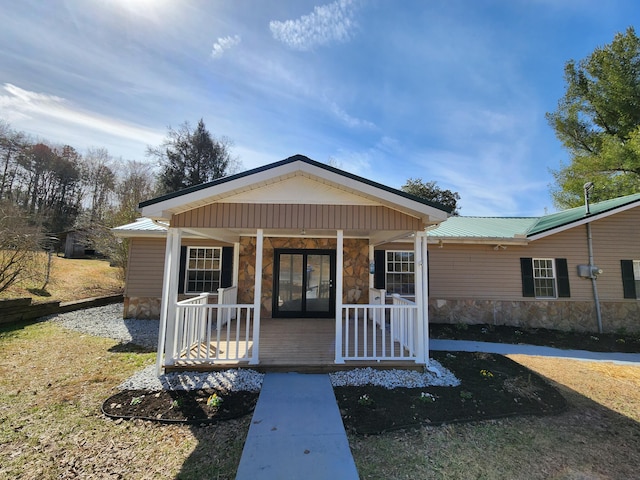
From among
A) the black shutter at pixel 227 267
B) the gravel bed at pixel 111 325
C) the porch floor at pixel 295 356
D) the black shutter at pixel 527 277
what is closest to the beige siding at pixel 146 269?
the gravel bed at pixel 111 325

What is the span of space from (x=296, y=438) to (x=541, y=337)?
8150mm

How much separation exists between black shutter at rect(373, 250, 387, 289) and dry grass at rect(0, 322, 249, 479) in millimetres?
6029

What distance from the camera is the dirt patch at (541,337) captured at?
737cm

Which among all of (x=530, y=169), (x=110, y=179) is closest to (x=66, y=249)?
(x=110, y=179)

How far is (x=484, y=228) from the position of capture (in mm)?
10070

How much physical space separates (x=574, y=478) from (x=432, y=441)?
3.84 feet

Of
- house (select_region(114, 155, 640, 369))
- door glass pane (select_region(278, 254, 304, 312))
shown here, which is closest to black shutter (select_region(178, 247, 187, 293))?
house (select_region(114, 155, 640, 369))

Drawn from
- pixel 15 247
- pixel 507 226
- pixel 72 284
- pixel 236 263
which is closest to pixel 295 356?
pixel 236 263

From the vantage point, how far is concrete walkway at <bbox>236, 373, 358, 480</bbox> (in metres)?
2.51

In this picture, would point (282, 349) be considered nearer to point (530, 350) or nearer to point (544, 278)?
point (530, 350)

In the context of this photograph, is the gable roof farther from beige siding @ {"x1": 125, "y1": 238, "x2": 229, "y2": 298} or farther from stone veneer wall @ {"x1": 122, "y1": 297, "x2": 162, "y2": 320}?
stone veneer wall @ {"x1": 122, "y1": 297, "x2": 162, "y2": 320}

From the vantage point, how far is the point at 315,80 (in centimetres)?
828

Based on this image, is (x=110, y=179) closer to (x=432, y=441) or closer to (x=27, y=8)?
(x=27, y=8)

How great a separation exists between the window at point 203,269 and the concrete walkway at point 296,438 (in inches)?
203
